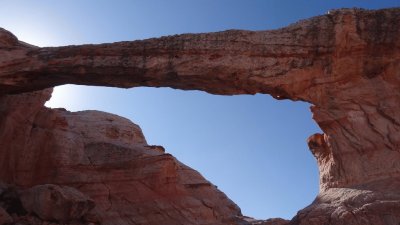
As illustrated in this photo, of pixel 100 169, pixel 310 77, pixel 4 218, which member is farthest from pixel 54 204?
pixel 310 77

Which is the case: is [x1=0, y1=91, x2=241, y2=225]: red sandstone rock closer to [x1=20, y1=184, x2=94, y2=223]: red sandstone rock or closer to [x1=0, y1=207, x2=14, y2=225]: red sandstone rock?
[x1=20, y1=184, x2=94, y2=223]: red sandstone rock

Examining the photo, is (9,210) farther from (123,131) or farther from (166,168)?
(123,131)

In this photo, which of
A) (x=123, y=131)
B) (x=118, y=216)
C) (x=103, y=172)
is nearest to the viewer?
(x=118, y=216)

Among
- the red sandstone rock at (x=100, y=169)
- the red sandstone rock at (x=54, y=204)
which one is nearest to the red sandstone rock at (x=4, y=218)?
the red sandstone rock at (x=54, y=204)

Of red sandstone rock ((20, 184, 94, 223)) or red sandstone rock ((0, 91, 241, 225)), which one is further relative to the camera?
red sandstone rock ((0, 91, 241, 225))

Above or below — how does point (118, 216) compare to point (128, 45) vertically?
below

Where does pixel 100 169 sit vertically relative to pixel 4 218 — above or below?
above

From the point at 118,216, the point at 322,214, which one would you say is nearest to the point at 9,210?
the point at 118,216

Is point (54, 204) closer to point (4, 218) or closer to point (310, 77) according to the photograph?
point (4, 218)

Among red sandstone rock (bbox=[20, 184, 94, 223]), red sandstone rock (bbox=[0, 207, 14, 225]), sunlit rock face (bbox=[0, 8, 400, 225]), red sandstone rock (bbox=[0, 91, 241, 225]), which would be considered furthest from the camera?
red sandstone rock (bbox=[0, 91, 241, 225])

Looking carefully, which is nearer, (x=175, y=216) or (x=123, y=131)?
(x=175, y=216)

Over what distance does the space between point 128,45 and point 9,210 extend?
25.7 ft

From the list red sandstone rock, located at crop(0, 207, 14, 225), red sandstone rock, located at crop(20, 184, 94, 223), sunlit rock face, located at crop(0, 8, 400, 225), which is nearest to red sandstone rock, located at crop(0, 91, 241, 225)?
sunlit rock face, located at crop(0, 8, 400, 225)

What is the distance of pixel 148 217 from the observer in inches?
1014
